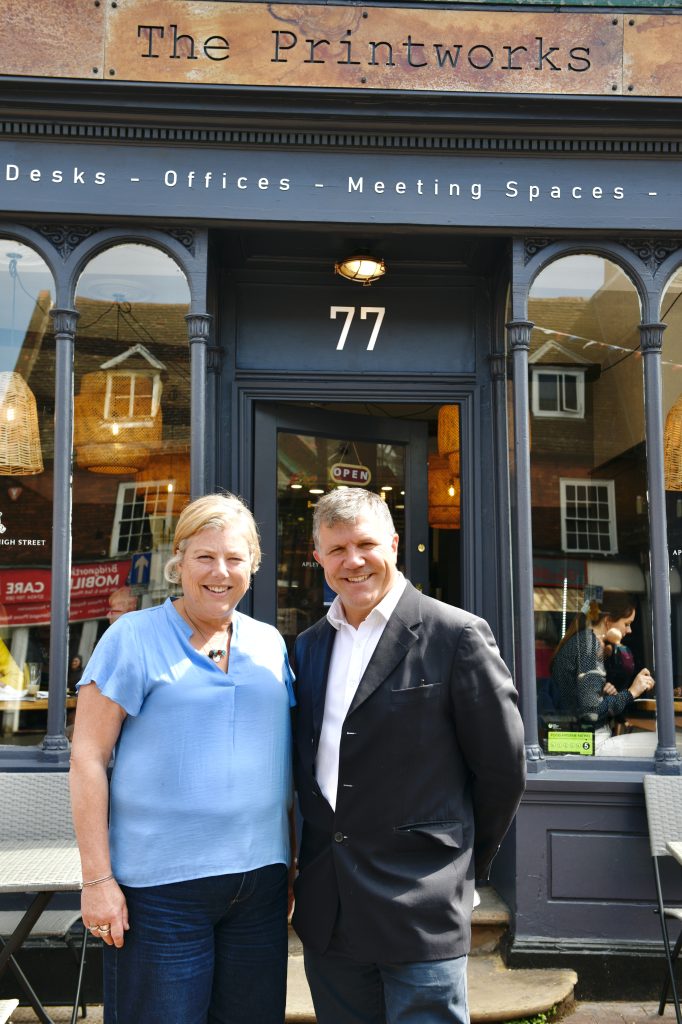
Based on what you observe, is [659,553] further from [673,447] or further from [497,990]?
[497,990]

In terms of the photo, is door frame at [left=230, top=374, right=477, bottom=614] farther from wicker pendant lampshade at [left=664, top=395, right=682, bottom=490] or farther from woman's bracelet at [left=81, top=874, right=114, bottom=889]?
woman's bracelet at [left=81, top=874, right=114, bottom=889]

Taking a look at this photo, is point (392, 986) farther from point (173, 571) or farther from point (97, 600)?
point (97, 600)

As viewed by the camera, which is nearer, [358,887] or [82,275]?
[358,887]

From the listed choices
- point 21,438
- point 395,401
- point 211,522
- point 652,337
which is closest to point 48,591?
point 21,438

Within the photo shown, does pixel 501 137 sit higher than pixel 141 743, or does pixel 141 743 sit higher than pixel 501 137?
pixel 501 137

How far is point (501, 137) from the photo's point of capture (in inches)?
176

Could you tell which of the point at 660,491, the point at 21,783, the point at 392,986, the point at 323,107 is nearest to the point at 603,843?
the point at 660,491

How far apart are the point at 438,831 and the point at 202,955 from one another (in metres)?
0.70

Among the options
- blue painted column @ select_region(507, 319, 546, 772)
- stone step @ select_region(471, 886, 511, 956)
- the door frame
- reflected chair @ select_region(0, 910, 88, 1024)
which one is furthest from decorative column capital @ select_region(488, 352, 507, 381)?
reflected chair @ select_region(0, 910, 88, 1024)

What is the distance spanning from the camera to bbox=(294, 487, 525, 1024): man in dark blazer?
2.25 metres

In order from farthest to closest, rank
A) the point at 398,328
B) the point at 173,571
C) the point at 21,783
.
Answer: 1. the point at 398,328
2. the point at 21,783
3. the point at 173,571

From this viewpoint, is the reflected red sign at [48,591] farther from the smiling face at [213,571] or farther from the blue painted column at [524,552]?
the smiling face at [213,571]

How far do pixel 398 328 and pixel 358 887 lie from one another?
3.41m

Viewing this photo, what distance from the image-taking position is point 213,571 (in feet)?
7.87
